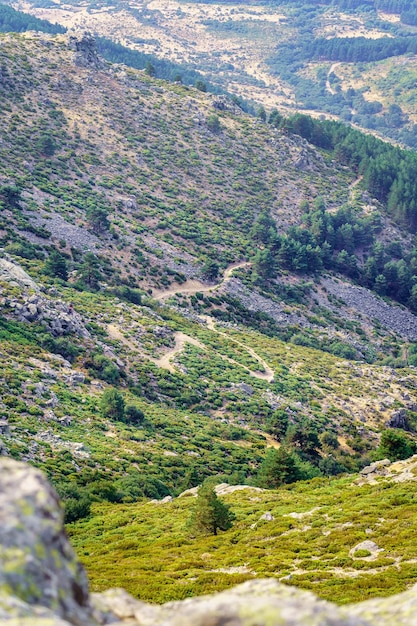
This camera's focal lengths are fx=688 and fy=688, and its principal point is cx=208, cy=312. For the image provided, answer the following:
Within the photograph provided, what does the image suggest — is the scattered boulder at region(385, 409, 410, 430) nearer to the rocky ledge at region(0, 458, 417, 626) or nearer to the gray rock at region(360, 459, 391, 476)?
the gray rock at region(360, 459, 391, 476)

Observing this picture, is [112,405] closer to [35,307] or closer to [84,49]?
[35,307]

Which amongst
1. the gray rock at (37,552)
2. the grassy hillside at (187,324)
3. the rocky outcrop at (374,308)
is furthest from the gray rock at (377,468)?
the rocky outcrop at (374,308)

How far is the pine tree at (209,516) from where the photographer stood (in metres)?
46.3

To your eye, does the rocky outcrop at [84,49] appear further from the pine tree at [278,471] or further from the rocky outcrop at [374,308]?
the pine tree at [278,471]

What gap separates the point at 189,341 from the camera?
106m

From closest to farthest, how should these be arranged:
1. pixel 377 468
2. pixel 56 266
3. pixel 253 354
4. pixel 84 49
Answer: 1. pixel 377 468
2. pixel 56 266
3. pixel 253 354
4. pixel 84 49

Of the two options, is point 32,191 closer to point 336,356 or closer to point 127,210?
point 127,210

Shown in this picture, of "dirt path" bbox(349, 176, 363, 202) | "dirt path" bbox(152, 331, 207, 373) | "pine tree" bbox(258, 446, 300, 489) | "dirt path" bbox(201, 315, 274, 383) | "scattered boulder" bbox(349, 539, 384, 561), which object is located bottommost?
"dirt path" bbox(201, 315, 274, 383)

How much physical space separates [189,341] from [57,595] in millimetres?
95799

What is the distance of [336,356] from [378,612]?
373 feet

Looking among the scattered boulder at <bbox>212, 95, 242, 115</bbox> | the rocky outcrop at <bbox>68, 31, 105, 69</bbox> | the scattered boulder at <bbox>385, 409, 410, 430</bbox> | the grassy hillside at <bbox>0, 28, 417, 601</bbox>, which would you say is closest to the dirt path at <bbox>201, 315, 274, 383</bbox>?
the grassy hillside at <bbox>0, 28, 417, 601</bbox>

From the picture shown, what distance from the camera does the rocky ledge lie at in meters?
10.0

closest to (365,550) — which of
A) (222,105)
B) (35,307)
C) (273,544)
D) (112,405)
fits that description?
(273,544)

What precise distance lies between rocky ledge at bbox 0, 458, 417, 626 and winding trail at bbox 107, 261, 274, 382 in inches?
3257
